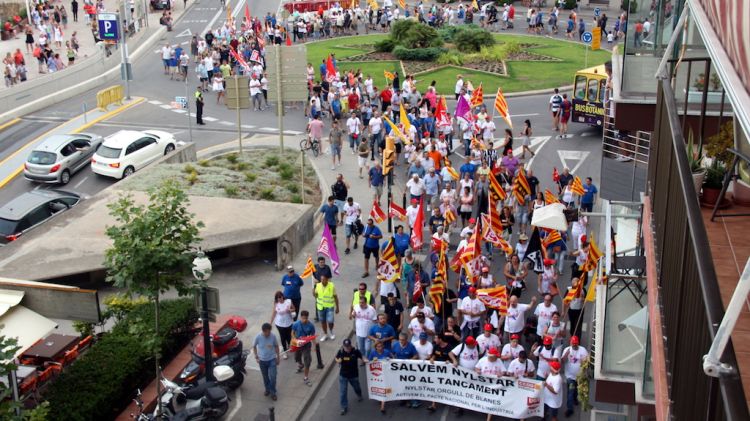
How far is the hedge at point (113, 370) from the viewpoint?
580 inches

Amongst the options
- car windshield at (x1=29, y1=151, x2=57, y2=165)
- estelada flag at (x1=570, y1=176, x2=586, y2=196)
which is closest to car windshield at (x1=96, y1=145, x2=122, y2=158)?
car windshield at (x1=29, y1=151, x2=57, y2=165)

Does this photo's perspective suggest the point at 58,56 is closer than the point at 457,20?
Yes

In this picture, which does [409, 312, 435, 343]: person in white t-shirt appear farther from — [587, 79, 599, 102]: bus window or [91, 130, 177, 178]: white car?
[587, 79, 599, 102]: bus window

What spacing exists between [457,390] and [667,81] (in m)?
8.42

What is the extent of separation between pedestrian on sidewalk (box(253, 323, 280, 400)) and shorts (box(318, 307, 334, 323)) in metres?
A: 2.22

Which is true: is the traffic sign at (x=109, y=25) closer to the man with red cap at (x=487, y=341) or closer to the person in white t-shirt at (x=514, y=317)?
the person in white t-shirt at (x=514, y=317)

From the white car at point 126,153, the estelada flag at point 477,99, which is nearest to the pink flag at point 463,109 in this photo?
the estelada flag at point 477,99

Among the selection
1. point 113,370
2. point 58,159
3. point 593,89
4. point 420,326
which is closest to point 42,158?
point 58,159

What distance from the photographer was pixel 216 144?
113 feet

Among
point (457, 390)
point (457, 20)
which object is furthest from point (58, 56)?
point (457, 390)

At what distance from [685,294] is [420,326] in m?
10.3

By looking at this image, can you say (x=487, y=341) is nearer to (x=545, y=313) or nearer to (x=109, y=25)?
(x=545, y=313)

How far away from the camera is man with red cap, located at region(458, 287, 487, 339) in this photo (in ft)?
56.3

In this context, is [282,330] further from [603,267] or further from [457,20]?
[457,20]
